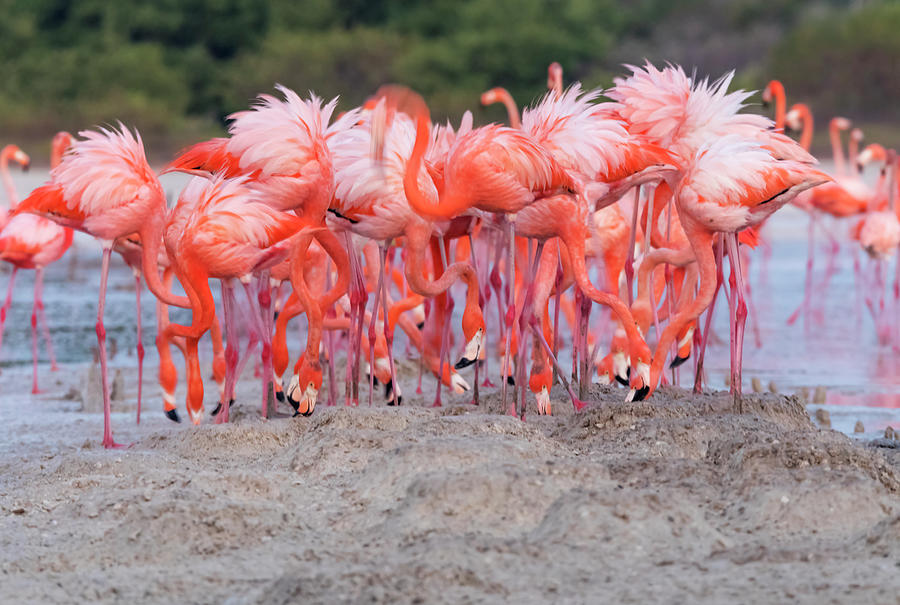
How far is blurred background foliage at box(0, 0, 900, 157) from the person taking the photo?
26828 millimetres

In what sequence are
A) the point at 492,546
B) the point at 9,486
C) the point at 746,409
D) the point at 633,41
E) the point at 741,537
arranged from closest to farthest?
the point at 492,546
the point at 741,537
the point at 9,486
the point at 746,409
the point at 633,41

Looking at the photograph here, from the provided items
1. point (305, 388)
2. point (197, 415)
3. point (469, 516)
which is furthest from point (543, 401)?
point (469, 516)

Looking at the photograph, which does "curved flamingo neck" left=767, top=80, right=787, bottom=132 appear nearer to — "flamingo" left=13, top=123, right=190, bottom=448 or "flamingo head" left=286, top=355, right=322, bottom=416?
"flamingo head" left=286, top=355, right=322, bottom=416

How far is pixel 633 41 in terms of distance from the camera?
33.6 metres

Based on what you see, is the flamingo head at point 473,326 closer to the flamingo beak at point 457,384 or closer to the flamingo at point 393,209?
the flamingo at point 393,209

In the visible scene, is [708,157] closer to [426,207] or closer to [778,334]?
[426,207]

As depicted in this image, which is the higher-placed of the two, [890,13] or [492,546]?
[890,13]

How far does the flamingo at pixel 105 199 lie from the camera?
5.25 m

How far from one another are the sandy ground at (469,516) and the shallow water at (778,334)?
1706 millimetres

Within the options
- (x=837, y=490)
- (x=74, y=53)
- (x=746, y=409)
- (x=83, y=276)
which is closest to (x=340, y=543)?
(x=837, y=490)

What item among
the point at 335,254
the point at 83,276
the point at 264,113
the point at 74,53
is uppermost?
the point at 74,53

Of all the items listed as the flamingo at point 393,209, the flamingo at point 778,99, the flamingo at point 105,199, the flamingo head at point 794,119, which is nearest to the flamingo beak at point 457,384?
the flamingo at point 393,209

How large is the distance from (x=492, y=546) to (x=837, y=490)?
1.02m

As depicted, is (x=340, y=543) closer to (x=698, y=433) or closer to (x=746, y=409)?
(x=698, y=433)
